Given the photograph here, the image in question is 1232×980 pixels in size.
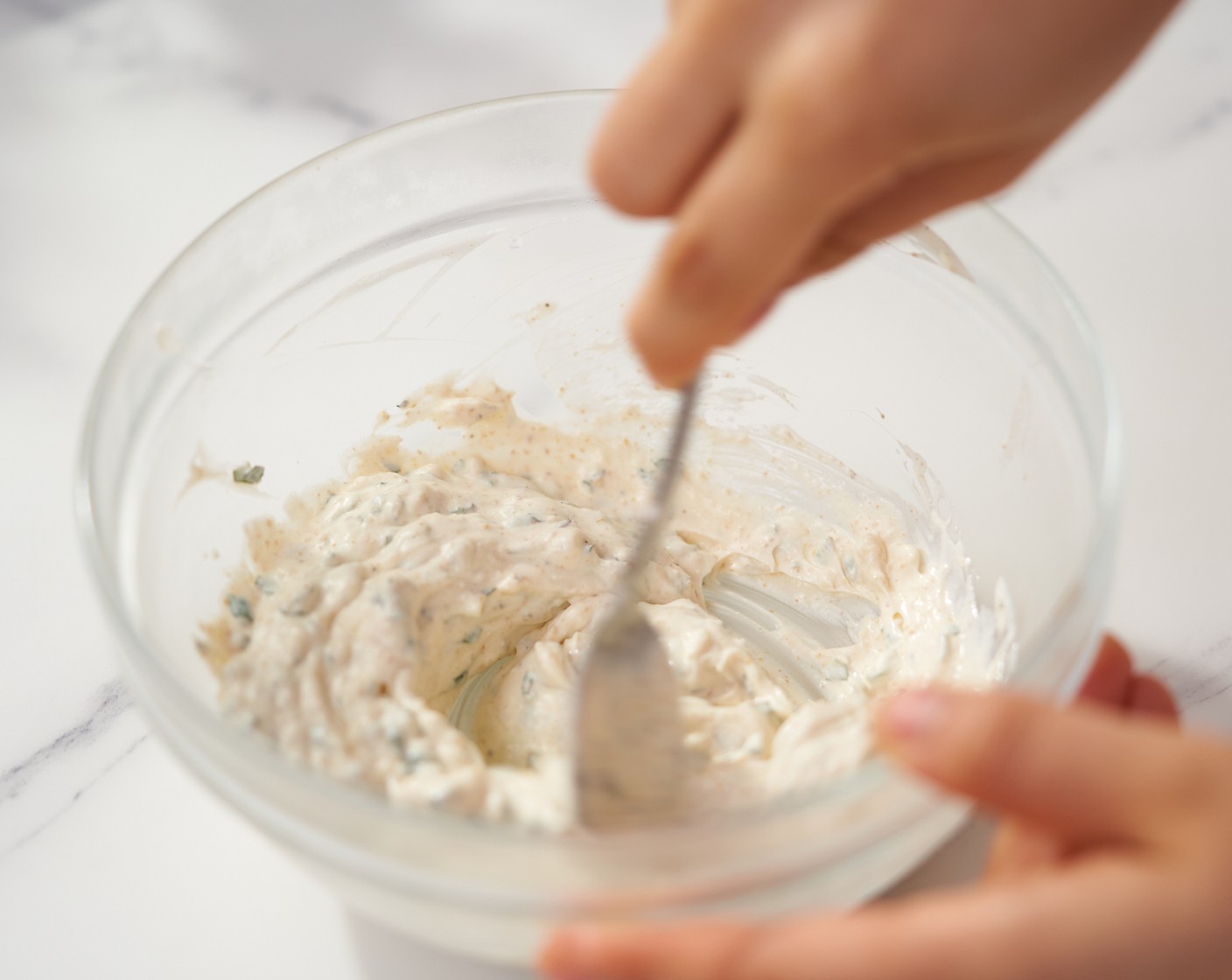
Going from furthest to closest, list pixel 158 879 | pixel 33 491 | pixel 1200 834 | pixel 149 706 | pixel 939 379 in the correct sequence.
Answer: pixel 33 491 < pixel 939 379 < pixel 158 879 < pixel 149 706 < pixel 1200 834

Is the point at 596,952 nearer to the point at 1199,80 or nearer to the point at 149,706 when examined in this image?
the point at 149,706

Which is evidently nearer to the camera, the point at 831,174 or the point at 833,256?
the point at 831,174

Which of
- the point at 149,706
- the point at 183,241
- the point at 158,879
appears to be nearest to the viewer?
the point at 149,706

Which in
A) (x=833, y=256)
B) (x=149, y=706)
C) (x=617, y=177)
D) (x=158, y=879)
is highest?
(x=617, y=177)

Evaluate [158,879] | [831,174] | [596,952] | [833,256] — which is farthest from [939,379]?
[158,879]

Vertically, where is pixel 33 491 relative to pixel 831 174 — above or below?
below

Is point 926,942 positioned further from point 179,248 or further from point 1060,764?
point 179,248

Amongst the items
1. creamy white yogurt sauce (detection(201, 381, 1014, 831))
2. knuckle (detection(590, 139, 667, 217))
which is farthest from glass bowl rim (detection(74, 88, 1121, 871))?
knuckle (detection(590, 139, 667, 217))
